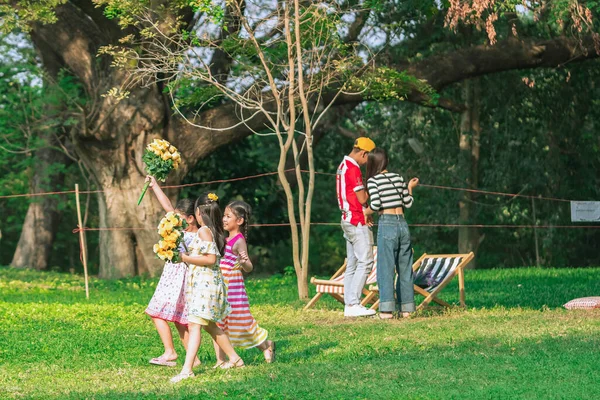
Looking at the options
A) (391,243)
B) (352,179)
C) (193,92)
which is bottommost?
(391,243)

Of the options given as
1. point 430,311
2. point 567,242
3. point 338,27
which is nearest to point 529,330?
point 430,311

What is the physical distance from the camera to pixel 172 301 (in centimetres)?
896

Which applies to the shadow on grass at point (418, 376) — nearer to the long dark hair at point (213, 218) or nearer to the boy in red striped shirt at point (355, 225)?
the long dark hair at point (213, 218)

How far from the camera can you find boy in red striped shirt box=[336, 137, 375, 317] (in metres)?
12.2

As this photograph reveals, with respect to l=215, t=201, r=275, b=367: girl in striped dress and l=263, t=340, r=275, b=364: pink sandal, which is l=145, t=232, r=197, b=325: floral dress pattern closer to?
l=215, t=201, r=275, b=367: girl in striped dress

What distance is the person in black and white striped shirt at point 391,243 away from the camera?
39.0 feet

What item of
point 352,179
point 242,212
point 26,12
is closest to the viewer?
point 242,212

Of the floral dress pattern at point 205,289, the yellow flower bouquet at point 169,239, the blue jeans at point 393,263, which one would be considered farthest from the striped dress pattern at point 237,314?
the blue jeans at point 393,263

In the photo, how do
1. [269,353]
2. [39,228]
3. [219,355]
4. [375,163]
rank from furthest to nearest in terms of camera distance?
1. [39,228]
2. [375,163]
3. [269,353]
4. [219,355]

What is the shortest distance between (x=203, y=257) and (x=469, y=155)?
21245 mm

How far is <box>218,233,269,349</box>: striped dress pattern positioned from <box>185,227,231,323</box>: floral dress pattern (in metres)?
0.47

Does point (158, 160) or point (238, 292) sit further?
point (238, 292)

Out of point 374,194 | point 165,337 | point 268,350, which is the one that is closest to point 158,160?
point 165,337

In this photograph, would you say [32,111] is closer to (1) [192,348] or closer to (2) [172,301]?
(2) [172,301]
